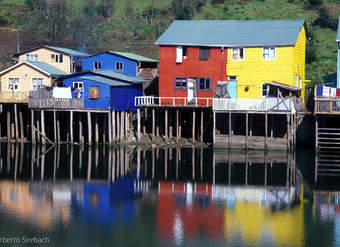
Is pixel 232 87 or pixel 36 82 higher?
pixel 36 82


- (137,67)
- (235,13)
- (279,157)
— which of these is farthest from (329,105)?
(235,13)

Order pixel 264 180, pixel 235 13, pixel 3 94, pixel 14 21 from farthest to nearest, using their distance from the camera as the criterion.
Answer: pixel 14 21, pixel 235 13, pixel 3 94, pixel 264 180

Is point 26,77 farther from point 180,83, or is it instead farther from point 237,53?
point 237,53

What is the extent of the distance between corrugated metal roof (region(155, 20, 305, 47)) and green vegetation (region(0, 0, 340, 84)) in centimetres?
1792

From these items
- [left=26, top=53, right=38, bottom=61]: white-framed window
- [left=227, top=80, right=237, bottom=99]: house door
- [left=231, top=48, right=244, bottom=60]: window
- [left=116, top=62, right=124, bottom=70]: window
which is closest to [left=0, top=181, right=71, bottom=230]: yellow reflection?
[left=227, top=80, right=237, bottom=99]: house door

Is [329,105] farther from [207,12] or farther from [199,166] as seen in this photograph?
[207,12]

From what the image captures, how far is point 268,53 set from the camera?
5156 centimetres

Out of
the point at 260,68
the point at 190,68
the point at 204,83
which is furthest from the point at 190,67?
the point at 260,68

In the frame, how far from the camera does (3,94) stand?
5384 centimetres

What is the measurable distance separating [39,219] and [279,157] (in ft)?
70.7

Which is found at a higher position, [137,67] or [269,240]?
[137,67]

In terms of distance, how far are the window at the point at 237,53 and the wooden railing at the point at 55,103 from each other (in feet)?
41.0

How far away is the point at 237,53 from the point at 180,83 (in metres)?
5.15

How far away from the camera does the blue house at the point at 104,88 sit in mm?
51281
